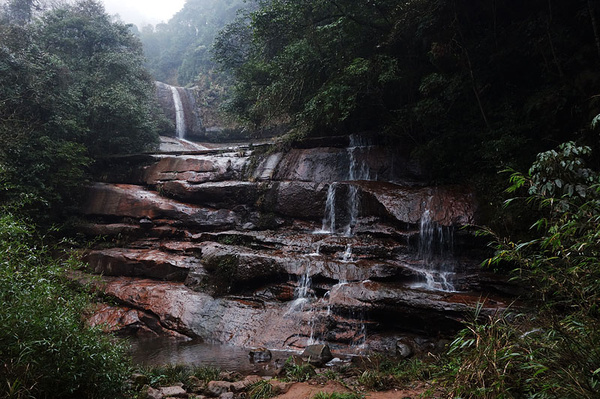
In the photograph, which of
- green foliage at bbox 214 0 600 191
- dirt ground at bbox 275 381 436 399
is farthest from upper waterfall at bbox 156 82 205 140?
dirt ground at bbox 275 381 436 399

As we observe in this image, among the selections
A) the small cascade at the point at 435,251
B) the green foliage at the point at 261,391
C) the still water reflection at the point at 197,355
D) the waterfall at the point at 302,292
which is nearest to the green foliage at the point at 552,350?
the green foliage at the point at 261,391

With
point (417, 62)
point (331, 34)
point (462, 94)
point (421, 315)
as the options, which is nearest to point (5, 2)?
point (331, 34)

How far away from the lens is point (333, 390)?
3.93 meters

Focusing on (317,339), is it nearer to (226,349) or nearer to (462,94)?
(226,349)

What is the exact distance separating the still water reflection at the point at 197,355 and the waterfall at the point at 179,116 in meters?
19.2

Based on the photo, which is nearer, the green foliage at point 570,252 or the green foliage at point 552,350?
the green foliage at point 552,350

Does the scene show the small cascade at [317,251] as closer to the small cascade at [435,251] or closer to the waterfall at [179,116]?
the small cascade at [435,251]

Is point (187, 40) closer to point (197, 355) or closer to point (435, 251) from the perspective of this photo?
point (435, 251)

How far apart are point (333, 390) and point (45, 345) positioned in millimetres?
3061

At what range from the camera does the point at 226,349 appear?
267 inches

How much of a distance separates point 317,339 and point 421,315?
7.10 feet

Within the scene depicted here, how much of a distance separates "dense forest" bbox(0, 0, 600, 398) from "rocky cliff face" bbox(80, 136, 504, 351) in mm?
1085

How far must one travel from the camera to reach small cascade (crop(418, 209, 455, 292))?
24.9 feet

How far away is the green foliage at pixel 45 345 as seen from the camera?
2.55 m
